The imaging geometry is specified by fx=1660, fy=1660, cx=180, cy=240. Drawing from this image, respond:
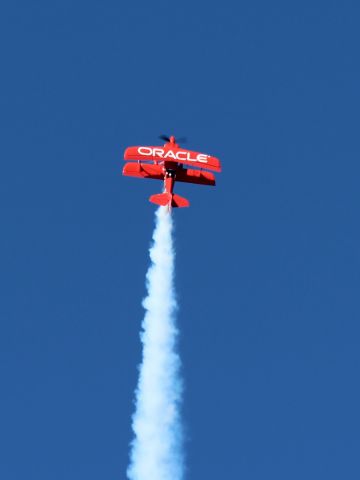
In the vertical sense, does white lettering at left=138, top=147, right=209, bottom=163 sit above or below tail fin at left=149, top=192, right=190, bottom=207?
above

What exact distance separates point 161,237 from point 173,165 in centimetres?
513

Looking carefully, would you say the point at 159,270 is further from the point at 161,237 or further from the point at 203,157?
the point at 203,157

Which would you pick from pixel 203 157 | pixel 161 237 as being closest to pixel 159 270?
pixel 161 237

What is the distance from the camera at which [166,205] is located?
91.8 metres

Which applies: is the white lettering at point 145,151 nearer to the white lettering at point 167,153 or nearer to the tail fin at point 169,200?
the white lettering at point 167,153

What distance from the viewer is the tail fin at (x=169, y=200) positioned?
91688 mm

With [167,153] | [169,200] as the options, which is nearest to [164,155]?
[167,153]

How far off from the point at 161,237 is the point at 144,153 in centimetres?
537

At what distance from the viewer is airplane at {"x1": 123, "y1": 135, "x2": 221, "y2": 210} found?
304ft

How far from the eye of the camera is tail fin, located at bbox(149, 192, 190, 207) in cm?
9169

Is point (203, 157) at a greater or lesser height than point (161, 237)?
greater

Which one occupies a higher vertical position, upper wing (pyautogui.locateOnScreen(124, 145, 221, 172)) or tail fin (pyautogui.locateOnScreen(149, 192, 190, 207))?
upper wing (pyautogui.locateOnScreen(124, 145, 221, 172))

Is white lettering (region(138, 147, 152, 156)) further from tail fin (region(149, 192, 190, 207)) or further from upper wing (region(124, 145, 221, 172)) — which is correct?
tail fin (region(149, 192, 190, 207))

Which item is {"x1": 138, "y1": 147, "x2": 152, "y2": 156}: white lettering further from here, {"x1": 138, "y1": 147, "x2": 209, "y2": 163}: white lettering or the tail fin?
the tail fin
